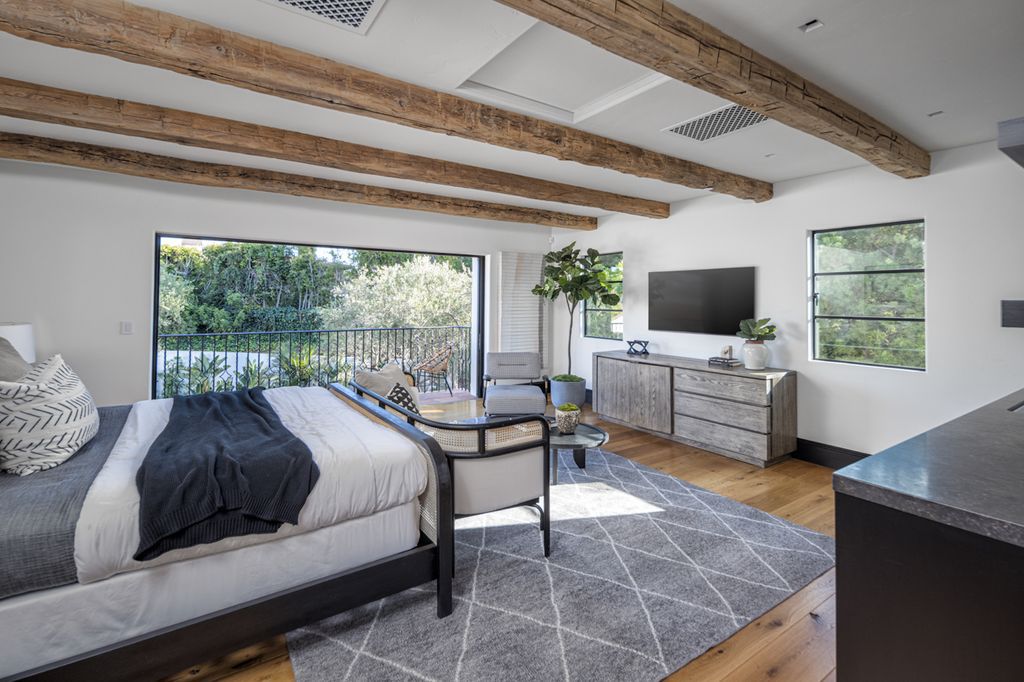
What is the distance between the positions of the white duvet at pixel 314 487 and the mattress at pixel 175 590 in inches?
1.5

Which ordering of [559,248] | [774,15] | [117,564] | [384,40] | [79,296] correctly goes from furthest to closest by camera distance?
[559,248], [79,296], [384,40], [774,15], [117,564]

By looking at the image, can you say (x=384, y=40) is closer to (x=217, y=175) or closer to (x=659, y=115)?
(x=659, y=115)

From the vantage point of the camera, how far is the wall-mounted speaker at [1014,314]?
8.68 feet

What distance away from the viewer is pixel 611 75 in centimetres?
250

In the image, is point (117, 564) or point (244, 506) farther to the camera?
point (244, 506)

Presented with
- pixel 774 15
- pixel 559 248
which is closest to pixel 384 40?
pixel 774 15

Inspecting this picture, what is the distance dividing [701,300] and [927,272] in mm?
1867

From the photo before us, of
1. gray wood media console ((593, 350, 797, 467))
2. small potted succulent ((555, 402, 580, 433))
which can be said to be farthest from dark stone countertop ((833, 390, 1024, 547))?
gray wood media console ((593, 350, 797, 467))

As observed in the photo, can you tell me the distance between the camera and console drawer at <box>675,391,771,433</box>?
4070mm

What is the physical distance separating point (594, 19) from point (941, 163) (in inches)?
135

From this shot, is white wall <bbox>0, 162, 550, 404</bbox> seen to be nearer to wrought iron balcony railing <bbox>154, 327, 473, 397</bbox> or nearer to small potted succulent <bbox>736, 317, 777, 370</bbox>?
wrought iron balcony railing <bbox>154, 327, 473, 397</bbox>

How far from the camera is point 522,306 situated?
268 inches

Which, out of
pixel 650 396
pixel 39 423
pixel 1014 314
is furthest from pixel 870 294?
pixel 39 423

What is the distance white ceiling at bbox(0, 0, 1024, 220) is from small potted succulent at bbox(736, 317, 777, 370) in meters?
1.51
